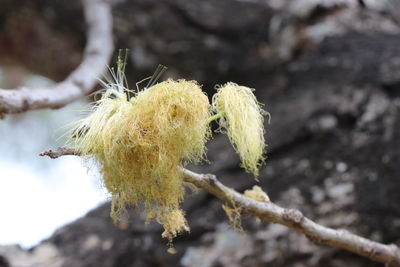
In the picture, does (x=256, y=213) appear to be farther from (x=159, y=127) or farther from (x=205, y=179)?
(x=159, y=127)

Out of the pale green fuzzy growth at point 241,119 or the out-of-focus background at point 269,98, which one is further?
the out-of-focus background at point 269,98

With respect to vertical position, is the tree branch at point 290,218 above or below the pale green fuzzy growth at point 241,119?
below

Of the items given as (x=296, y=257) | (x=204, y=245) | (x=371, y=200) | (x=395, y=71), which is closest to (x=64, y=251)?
(x=204, y=245)

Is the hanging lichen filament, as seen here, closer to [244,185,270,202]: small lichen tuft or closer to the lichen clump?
the lichen clump

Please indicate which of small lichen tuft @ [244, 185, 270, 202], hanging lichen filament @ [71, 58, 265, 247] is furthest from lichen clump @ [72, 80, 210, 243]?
Answer: small lichen tuft @ [244, 185, 270, 202]

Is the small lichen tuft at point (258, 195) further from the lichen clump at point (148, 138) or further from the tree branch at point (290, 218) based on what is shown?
the lichen clump at point (148, 138)

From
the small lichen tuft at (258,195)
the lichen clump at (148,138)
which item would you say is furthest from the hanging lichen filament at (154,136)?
the small lichen tuft at (258,195)
